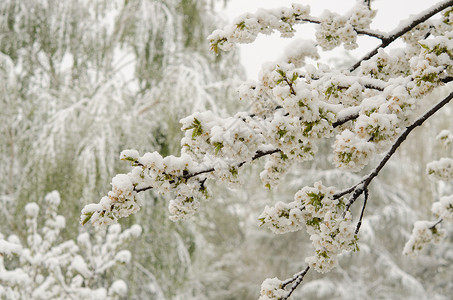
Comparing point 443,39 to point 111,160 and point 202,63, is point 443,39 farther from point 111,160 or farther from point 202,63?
point 202,63

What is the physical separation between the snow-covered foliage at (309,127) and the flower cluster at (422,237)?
0.84 m

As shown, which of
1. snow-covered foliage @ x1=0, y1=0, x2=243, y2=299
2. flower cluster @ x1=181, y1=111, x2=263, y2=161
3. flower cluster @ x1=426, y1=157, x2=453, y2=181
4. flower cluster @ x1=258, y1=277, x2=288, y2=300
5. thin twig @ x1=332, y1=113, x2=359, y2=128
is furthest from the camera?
snow-covered foliage @ x1=0, y1=0, x2=243, y2=299

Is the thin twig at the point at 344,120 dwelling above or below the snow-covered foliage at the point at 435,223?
below

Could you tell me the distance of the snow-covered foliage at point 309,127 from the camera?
953 millimetres

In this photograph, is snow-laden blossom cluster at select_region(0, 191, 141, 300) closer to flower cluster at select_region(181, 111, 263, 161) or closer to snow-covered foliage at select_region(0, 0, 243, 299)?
snow-covered foliage at select_region(0, 0, 243, 299)

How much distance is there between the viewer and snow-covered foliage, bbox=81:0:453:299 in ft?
3.13

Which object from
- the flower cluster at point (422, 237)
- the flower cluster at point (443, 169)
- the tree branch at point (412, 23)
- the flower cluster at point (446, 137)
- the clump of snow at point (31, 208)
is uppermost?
the flower cluster at point (446, 137)

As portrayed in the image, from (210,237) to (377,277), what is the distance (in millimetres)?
3056

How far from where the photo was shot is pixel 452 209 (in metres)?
1.86

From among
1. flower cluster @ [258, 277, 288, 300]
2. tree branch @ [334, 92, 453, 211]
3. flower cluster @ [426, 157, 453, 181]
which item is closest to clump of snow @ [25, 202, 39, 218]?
flower cluster @ [258, 277, 288, 300]

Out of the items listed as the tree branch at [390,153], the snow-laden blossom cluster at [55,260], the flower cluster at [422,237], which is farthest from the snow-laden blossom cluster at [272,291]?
the snow-laden blossom cluster at [55,260]

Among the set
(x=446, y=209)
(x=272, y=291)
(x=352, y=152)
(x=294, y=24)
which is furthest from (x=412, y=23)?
(x=446, y=209)

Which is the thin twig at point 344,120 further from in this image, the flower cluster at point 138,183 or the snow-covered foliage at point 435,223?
the snow-covered foliage at point 435,223

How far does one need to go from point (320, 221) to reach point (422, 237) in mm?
896
